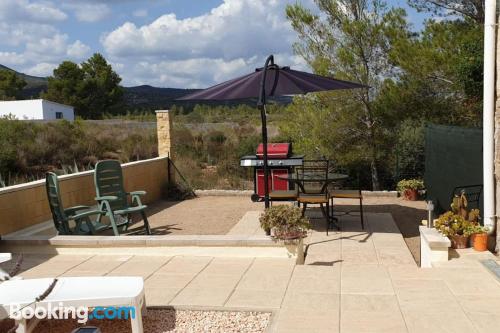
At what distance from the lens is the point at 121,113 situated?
44344 mm

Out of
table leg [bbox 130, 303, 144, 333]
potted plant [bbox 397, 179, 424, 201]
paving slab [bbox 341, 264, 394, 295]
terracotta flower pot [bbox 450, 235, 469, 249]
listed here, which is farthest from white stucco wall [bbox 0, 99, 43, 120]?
table leg [bbox 130, 303, 144, 333]

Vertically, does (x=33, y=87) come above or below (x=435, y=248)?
above

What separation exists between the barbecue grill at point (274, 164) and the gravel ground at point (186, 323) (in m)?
5.98

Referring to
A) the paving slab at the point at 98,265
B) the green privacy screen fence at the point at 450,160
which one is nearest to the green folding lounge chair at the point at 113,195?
the paving slab at the point at 98,265

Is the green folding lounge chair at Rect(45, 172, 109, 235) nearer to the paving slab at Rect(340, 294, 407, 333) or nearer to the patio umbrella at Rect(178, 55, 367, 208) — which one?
the patio umbrella at Rect(178, 55, 367, 208)

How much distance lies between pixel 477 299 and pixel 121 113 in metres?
42.9

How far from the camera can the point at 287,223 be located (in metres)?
5.38

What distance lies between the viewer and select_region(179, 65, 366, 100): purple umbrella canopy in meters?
6.04

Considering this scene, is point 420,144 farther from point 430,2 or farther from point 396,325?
point 396,325

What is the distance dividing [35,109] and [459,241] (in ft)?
123

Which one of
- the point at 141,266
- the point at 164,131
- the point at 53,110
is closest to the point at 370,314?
the point at 141,266

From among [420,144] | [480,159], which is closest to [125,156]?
[420,144]

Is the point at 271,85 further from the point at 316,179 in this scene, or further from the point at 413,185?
the point at 413,185

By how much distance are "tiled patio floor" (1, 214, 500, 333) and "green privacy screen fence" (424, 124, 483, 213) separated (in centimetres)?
160
